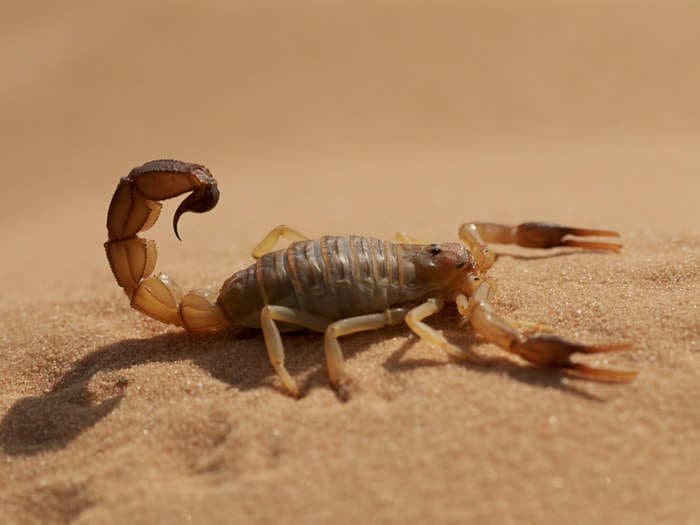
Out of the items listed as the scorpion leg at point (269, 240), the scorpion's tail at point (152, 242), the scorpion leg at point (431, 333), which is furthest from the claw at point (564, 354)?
the scorpion leg at point (269, 240)

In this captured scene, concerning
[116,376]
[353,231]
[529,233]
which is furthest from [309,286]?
[353,231]

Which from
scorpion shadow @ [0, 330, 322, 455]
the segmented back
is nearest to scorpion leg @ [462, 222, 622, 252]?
the segmented back

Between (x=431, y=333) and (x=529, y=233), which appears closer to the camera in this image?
(x=431, y=333)

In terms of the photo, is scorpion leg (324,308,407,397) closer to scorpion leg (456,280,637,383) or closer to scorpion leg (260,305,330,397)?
scorpion leg (260,305,330,397)

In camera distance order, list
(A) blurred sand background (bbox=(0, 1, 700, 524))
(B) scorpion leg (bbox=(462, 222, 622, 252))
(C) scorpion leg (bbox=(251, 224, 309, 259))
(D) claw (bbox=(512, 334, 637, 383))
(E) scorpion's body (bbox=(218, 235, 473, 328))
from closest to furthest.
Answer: (A) blurred sand background (bbox=(0, 1, 700, 524)), (D) claw (bbox=(512, 334, 637, 383)), (E) scorpion's body (bbox=(218, 235, 473, 328)), (C) scorpion leg (bbox=(251, 224, 309, 259)), (B) scorpion leg (bbox=(462, 222, 622, 252))

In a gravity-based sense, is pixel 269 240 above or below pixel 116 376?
above

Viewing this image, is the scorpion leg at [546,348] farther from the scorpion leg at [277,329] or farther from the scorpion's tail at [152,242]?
the scorpion's tail at [152,242]

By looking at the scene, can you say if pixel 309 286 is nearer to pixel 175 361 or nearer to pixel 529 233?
pixel 175 361
